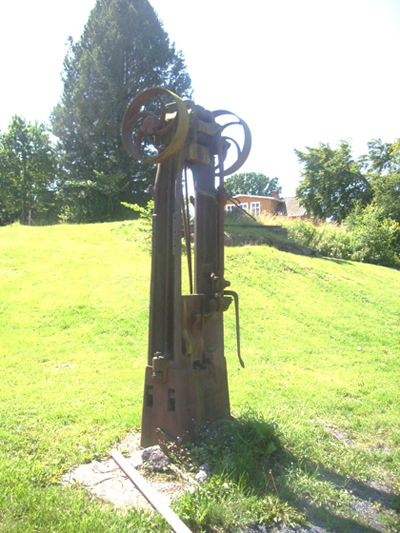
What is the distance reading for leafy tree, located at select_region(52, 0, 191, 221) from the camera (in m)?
21.4

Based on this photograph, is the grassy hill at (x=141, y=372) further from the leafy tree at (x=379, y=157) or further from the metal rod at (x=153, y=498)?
the leafy tree at (x=379, y=157)

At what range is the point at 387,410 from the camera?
473cm

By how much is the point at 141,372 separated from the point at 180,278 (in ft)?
7.95

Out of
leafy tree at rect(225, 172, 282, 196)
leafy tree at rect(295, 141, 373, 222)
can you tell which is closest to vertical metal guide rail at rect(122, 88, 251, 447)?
leafy tree at rect(295, 141, 373, 222)

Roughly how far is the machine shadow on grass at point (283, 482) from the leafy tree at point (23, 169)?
83.7 feet

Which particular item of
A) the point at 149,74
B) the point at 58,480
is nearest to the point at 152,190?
the point at 58,480

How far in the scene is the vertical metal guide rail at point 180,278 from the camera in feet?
11.3

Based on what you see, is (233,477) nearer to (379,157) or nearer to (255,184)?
(379,157)

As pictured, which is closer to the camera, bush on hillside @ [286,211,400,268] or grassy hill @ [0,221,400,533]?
grassy hill @ [0,221,400,533]

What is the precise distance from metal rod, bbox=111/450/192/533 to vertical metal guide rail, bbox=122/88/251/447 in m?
0.53

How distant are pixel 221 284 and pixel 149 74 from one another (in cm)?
2201

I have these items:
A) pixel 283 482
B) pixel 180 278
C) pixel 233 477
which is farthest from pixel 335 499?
pixel 180 278

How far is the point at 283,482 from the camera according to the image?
286 centimetres

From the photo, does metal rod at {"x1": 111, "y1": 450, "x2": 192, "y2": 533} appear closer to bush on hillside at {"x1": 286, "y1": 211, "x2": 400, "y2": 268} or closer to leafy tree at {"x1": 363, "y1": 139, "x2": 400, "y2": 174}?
bush on hillside at {"x1": 286, "y1": 211, "x2": 400, "y2": 268}
